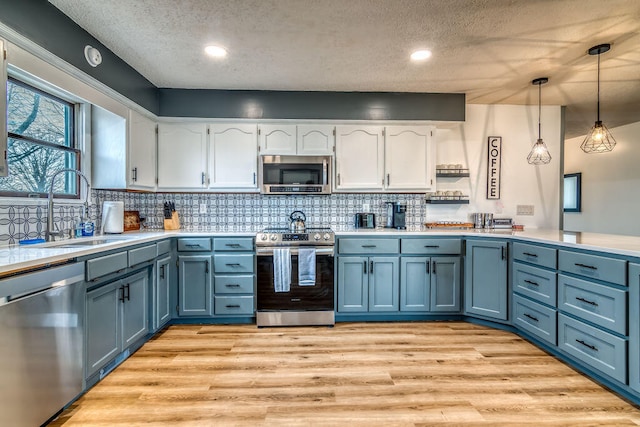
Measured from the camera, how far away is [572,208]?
5.89m

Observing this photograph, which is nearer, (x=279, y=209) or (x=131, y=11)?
(x=131, y=11)

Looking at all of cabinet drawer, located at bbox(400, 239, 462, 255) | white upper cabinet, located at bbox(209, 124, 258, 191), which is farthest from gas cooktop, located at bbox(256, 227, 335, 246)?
cabinet drawer, located at bbox(400, 239, 462, 255)

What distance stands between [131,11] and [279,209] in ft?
7.18

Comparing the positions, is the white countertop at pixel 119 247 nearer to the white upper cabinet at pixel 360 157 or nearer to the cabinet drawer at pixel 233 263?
the cabinet drawer at pixel 233 263

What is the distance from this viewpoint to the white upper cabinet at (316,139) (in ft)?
10.9

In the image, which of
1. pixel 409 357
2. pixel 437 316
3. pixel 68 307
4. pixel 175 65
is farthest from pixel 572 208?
pixel 68 307

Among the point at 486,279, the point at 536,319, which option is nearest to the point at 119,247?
the point at 486,279

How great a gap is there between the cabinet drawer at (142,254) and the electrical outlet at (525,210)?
3967 mm

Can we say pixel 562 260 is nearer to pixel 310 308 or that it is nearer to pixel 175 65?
pixel 310 308

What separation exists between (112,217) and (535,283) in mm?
3645

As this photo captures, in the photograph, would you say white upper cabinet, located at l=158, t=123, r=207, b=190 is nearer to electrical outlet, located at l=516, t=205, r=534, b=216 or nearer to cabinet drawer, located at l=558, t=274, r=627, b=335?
cabinet drawer, located at l=558, t=274, r=627, b=335

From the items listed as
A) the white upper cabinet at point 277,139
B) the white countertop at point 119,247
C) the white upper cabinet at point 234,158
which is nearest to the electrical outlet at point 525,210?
the white countertop at point 119,247

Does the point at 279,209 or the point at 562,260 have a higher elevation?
the point at 279,209

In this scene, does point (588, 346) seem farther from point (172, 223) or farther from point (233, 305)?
point (172, 223)
